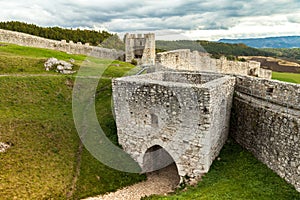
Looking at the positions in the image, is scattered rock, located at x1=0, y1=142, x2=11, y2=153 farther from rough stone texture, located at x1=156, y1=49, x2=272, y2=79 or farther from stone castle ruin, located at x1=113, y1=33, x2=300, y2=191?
rough stone texture, located at x1=156, y1=49, x2=272, y2=79

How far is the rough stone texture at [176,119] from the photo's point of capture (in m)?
12.1

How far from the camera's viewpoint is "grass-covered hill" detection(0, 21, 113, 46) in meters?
62.1

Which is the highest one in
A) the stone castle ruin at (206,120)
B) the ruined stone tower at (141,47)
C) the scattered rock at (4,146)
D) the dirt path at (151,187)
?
the ruined stone tower at (141,47)

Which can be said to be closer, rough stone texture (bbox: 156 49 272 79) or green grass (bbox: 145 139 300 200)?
green grass (bbox: 145 139 300 200)

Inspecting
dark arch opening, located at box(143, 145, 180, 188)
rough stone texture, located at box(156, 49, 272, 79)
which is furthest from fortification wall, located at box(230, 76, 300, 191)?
rough stone texture, located at box(156, 49, 272, 79)

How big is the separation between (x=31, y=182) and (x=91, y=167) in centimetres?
303

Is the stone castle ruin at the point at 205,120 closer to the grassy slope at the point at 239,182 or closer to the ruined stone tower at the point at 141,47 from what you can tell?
the grassy slope at the point at 239,182

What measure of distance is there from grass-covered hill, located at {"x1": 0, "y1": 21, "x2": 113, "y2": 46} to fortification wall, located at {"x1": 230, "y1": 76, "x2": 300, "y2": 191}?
53.8 metres

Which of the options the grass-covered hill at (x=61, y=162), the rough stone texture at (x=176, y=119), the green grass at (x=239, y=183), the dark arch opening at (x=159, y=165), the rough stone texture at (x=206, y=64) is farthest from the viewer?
the rough stone texture at (x=206, y=64)

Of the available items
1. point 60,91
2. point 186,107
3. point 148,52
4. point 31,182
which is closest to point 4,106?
point 60,91

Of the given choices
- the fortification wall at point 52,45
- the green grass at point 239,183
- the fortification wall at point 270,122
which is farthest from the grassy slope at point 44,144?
the fortification wall at point 52,45

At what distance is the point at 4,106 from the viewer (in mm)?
17234

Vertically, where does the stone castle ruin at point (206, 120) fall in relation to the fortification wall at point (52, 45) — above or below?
below

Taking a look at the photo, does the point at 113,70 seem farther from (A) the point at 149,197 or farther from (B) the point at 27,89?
(A) the point at 149,197
